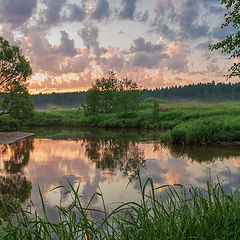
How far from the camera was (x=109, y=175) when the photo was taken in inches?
427

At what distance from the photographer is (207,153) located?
15.8 meters

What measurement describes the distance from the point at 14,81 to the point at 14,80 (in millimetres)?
131

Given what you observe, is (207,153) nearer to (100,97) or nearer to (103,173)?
(103,173)

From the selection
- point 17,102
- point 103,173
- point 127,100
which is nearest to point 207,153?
point 103,173

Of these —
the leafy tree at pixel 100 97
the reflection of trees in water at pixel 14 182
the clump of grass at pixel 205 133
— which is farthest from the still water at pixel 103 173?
the leafy tree at pixel 100 97

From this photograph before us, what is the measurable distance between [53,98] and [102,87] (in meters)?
123

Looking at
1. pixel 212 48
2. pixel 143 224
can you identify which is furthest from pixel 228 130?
pixel 143 224

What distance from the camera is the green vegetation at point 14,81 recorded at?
30.9 meters

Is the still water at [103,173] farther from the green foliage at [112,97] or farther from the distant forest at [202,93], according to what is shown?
the distant forest at [202,93]

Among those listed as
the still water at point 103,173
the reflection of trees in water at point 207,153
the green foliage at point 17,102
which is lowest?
the reflection of trees in water at point 207,153

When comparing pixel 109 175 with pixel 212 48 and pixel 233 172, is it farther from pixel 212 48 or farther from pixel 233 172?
pixel 212 48

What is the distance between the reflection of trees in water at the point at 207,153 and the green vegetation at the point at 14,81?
72.3ft

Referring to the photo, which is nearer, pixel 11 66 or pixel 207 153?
pixel 207 153

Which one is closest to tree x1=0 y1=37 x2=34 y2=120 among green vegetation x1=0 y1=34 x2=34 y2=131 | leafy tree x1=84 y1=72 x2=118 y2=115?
green vegetation x1=0 y1=34 x2=34 y2=131
